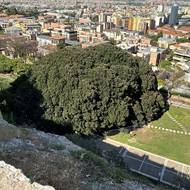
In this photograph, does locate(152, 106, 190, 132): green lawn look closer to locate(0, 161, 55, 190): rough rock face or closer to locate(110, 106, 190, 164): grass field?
locate(110, 106, 190, 164): grass field

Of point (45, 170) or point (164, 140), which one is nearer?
point (45, 170)

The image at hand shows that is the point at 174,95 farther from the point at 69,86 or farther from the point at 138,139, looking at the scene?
the point at 69,86

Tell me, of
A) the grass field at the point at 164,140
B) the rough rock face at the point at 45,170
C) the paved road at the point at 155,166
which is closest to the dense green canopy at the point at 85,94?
the grass field at the point at 164,140

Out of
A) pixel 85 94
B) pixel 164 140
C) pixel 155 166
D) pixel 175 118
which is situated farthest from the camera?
pixel 175 118

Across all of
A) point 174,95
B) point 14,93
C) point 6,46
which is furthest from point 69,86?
point 6,46

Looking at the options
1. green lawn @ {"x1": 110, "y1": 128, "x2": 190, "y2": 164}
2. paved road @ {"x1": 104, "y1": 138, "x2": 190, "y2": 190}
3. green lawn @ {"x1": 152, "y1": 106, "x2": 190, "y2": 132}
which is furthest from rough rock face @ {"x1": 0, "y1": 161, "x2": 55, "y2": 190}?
green lawn @ {"x1": 152, "y1": 106, "x2": 190, "y2": 132}

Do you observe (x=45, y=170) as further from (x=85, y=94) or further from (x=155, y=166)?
(x=85, y=94)

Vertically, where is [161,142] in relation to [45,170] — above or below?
below

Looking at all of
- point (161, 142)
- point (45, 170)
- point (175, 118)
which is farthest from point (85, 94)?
point (45, 170)
